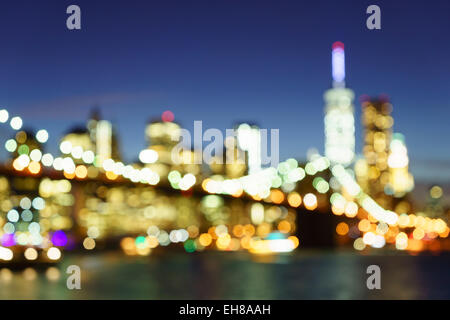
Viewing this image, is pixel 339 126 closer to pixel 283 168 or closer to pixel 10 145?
pixel 283 168

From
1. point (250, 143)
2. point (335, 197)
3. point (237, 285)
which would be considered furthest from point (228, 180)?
point (237, 285)

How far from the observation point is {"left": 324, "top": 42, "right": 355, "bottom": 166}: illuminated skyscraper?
67.1m

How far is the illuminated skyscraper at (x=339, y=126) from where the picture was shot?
220 ft

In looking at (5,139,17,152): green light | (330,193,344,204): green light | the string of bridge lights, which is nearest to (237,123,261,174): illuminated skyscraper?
the string of bridge lights

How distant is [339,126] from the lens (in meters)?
72.0

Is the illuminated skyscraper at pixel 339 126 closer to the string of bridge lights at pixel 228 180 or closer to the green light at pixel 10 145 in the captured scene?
the string of bridge lights at pixel 228 180

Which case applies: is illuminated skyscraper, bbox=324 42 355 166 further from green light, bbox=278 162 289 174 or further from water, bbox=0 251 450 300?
water, bbox=0 251 450 300

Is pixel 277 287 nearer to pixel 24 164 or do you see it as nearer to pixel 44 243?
pixel 24 164

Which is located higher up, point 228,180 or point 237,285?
point 228,180

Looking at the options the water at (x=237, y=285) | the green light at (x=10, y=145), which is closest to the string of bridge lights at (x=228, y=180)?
the green light at (x=10, y=145)

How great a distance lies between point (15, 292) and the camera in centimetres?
2464

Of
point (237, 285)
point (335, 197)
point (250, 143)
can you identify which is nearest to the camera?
→ point (237, 285)
